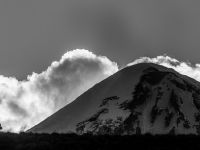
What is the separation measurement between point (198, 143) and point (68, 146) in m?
10.3

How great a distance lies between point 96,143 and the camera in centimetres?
4244

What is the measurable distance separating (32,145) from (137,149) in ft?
26.0

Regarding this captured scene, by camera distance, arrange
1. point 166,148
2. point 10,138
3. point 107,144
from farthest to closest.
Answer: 1. point 10,138
2. point 107,144
3. point 166,148

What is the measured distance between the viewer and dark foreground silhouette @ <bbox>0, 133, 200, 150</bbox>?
40.4m

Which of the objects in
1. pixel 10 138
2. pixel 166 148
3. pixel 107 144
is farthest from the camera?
pixel 10 138

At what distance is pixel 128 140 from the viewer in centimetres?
4416

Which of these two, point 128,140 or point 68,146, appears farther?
point 128,140

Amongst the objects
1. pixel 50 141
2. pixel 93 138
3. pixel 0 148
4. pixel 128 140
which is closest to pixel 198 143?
pixel 128 140

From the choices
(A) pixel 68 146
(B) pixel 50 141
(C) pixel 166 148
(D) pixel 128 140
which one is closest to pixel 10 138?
(B) pixel 50 141

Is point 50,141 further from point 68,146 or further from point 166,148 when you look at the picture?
point 166,148

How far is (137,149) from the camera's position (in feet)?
131

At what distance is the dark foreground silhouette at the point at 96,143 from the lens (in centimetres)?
4041

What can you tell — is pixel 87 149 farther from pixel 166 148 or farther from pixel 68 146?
pixel 166 148

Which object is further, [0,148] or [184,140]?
[184,140]
